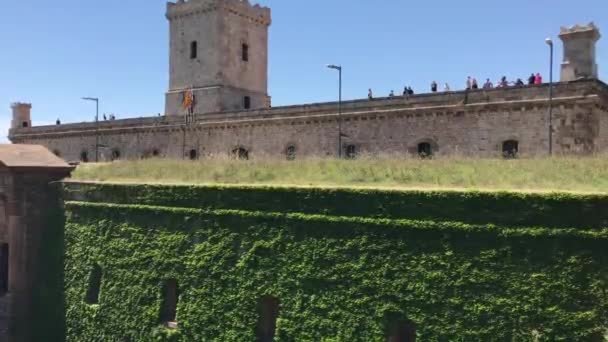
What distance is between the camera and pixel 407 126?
76.7 ft

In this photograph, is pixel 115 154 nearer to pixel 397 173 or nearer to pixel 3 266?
pixel 3 266

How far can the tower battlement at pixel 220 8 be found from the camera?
33062mm

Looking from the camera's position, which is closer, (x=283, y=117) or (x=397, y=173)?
(x=397, y=173)

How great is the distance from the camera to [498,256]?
11.4m

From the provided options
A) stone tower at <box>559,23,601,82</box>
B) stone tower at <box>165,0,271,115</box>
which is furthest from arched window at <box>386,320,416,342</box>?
stone tower at <box>165,0,271,115</box>

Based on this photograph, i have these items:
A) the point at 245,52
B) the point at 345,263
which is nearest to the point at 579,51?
the point at 345,263

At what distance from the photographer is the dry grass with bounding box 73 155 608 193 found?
41.5 ft

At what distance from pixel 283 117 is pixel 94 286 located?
41.1ft

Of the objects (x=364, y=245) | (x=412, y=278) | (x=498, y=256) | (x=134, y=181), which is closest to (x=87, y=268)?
(x=134, y=181)

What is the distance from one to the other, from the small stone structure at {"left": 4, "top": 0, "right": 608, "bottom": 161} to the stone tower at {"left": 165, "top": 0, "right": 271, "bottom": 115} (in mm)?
61

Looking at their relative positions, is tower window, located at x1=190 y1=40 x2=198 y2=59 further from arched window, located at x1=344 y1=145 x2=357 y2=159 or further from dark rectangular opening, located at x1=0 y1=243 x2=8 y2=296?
dark rectangular opening, located at x1=0 y1=243 x2=8 y2=296

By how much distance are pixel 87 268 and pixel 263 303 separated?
23.6 ft

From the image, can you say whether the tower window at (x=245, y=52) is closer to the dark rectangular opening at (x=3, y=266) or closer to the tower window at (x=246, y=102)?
the tower window at (x=246, y=102)

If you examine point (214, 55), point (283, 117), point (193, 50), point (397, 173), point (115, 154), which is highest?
point (193, 50)
